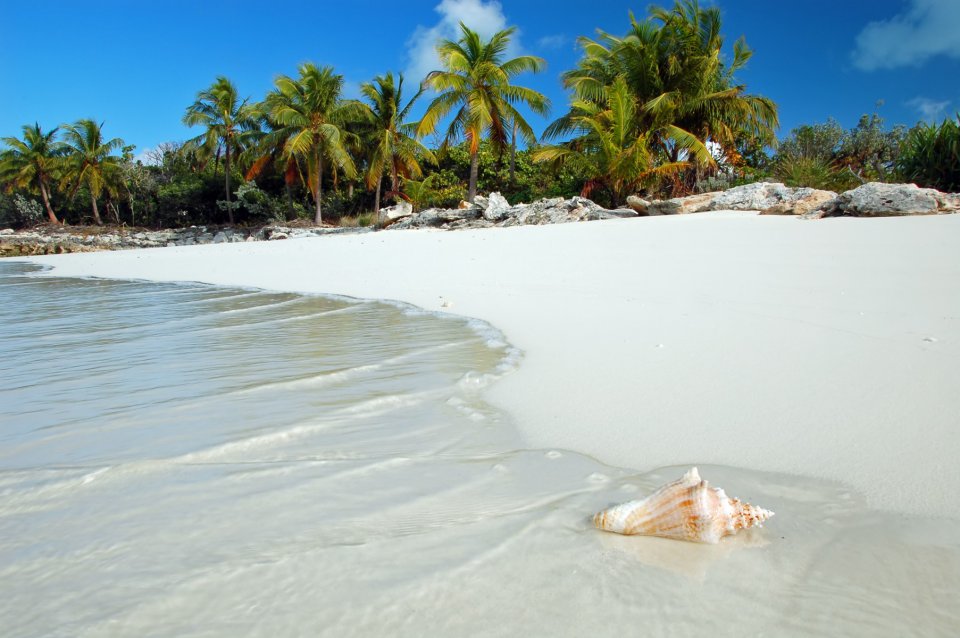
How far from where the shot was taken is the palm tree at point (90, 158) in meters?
32.8

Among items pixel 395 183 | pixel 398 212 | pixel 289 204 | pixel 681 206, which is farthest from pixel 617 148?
pixel 289 204

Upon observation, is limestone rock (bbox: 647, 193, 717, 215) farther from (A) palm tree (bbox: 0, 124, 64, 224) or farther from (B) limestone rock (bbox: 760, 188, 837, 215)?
(A) palm tree (bbox: 0, 124, 64, 224)

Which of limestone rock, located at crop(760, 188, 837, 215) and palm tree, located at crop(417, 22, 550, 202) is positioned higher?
palm tree, located at crop(417, 22, 550, 202)

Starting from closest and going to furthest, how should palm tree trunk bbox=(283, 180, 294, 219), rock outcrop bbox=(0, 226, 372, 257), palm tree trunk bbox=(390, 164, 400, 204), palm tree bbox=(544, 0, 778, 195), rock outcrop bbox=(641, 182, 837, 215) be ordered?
rock outcrop bbox=(641, 182, 837, 215) → palm tree bbox=(544, 0, 778, 195) → rock outcrop bbox=(0, 226, 372, 257) → palm tree trunk bbox=(390, 164, 400, 204) → palm tree trunk bbox=(283, 180, 294, 219)

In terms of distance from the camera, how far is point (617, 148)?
15.6 m

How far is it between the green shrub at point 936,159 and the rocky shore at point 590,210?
3.71 m

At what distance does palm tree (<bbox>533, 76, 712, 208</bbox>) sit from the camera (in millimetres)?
15359

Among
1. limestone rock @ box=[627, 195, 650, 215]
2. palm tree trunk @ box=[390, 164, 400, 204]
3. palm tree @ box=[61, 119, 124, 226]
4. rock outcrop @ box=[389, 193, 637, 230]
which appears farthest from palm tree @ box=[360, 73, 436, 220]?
palm tree @ box=[61, 119, 124, 226]

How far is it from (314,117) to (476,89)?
8662mm

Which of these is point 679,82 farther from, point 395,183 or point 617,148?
point 395,183

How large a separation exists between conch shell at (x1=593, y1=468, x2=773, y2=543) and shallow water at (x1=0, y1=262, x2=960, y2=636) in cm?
3

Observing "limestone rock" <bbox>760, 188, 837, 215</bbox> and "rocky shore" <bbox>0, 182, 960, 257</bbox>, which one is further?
"limestone rock" <bbox>760, 188, 837, 215</bbox>

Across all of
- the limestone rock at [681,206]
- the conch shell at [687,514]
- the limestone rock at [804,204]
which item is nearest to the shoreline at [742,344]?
the conch shell at [687,514]

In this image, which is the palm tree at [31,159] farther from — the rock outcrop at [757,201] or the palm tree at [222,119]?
the rock outcrop at [757,201]
